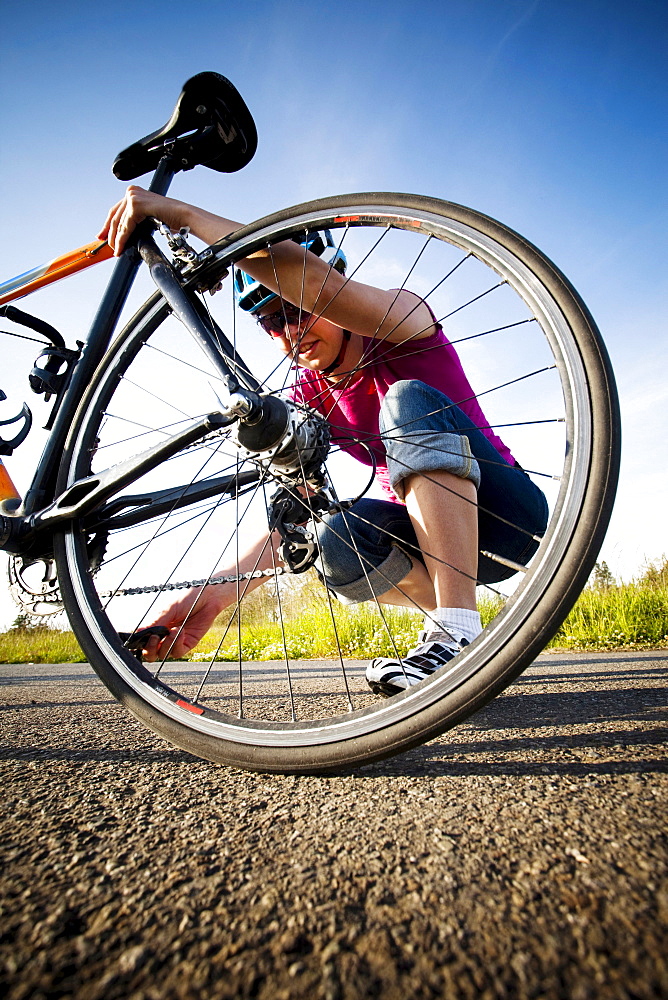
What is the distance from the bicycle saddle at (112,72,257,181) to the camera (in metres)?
1.59

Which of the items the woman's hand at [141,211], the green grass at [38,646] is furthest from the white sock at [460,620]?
the green grass at [38,646]

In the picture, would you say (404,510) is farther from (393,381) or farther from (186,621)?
(186,621)

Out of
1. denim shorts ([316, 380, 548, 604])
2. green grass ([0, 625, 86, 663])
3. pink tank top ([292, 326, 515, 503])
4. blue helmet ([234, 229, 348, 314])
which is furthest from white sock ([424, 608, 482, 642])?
green grass ([0, 625, 86, 663])

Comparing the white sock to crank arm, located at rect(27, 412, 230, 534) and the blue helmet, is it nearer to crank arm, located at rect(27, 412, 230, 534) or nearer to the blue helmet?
crank arm, located at rect(27, 412, 230, 534)

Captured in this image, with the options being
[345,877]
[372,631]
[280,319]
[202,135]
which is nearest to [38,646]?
[372,631]

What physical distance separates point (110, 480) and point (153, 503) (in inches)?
6.2

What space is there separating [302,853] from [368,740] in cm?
23

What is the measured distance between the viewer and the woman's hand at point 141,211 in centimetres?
140

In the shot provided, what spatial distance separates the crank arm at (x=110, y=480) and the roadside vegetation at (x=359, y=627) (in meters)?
1.37

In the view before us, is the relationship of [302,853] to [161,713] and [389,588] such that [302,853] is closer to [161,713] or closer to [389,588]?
[161,713]

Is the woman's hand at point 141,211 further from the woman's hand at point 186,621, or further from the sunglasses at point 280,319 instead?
the woman's hand at point 186,621

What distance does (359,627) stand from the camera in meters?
5.45

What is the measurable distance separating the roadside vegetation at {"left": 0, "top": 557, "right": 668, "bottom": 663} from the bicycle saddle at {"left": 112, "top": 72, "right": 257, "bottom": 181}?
81.5 inches

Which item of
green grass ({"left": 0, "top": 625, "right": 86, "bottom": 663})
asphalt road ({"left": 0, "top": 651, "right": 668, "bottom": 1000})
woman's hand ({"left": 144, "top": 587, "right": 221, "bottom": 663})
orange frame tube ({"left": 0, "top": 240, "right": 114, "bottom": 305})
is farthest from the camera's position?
green grass ({"left": 0, "top": 625, "right": 86, "bottom": 663})
